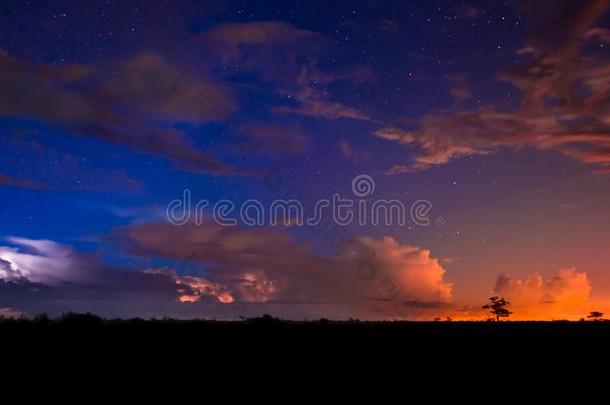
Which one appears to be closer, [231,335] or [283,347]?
[283,347]

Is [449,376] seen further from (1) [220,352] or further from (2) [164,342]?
(2) [164,342]

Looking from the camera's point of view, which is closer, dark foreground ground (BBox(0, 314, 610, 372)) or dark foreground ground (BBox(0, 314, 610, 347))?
dark foreground ground (BBox(0, 314, 610, 372))

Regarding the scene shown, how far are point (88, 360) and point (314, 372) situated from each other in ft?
26.3

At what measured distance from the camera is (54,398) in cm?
1397

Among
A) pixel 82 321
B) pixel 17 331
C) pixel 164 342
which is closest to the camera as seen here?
pixel 164 342

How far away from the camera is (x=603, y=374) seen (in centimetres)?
1766

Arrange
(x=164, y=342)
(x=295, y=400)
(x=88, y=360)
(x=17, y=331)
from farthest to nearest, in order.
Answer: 1. (x=17, y=331)
2. (x=164, y=342)
3. (x=88, y=360)
4. (x=295, y=400)

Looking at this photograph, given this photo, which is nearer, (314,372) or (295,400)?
(295,400)

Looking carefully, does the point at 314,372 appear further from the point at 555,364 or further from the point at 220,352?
the point at 555,364

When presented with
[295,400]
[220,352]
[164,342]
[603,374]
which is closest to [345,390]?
[295,400]

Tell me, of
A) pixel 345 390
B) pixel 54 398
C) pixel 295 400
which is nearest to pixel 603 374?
pixel 345 390

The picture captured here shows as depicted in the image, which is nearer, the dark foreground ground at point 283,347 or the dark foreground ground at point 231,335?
the dark foreground ground at point 283,347

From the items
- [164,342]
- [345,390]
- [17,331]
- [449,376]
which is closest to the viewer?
[345,390]

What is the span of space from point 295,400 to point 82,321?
21.7 m
